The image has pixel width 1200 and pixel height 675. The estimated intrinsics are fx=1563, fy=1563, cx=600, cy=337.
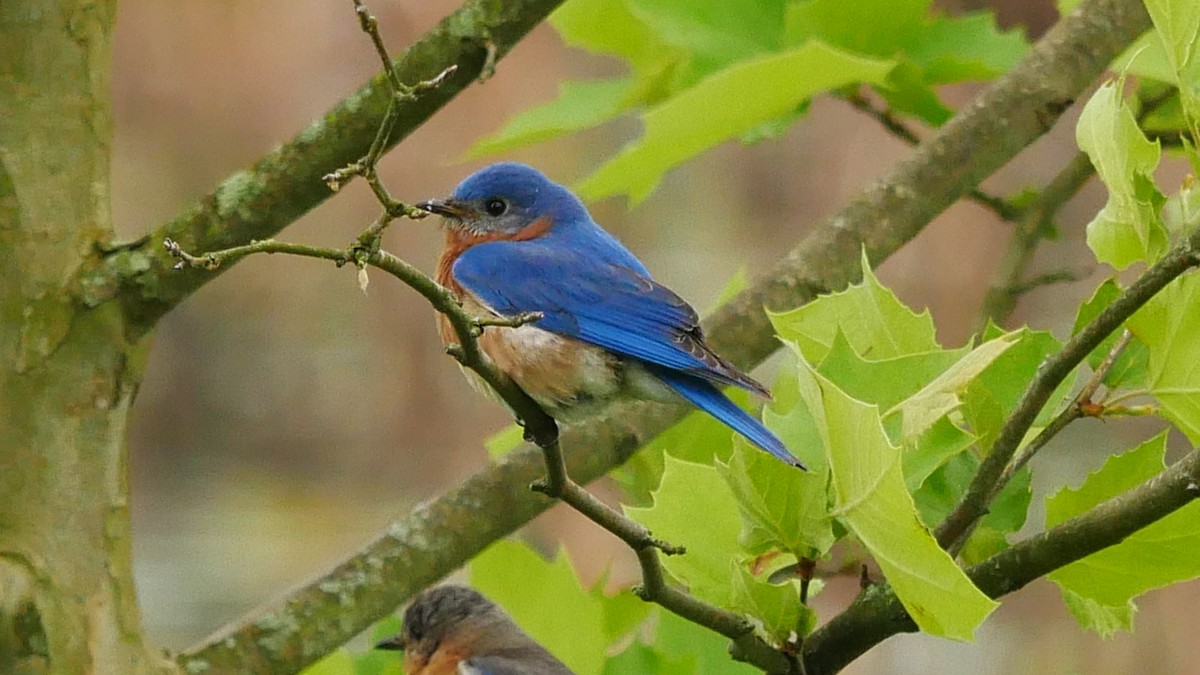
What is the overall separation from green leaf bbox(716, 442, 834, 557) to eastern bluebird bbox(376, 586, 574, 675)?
885mm

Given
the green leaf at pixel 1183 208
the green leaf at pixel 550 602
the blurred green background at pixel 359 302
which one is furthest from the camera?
the blurred green background at pixel 359 302

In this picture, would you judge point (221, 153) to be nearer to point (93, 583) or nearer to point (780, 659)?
point (93, 583)

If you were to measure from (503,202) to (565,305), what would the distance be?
23cm

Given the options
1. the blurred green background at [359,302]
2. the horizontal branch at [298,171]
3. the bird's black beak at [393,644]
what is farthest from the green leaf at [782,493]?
the blurred green background at [359,302]

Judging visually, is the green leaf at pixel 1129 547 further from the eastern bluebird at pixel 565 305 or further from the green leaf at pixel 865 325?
the eastern bluebird at pixel 565 305

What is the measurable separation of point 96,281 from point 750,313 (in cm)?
59

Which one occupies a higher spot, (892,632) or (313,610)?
(313,610)

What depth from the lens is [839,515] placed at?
2.72ft

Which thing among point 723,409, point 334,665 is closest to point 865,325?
point 723,409

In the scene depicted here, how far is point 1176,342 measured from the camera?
0.84 meters

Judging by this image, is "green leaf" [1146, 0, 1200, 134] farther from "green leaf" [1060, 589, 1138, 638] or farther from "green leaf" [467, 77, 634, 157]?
"green leaf" [467, 77, 634, 157]

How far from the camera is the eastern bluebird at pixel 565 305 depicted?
1250 mm

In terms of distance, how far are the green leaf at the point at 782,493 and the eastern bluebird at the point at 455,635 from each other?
0.88m

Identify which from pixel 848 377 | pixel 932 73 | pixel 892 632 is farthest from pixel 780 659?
pixel 932 73
